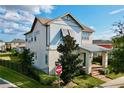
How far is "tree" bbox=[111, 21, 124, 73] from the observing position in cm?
1231

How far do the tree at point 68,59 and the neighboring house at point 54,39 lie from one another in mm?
286

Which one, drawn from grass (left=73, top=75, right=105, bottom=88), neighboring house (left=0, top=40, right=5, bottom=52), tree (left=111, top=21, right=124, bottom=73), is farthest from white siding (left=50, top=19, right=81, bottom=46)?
neighboring house (left=0, top=40, right=5, bottom=52)

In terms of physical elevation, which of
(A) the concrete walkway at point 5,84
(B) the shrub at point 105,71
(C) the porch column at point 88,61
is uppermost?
(C) the porch column at point 88,61

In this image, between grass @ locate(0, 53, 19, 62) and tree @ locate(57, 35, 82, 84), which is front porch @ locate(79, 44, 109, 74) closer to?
tree @ locate(57, 35, 82, 84)

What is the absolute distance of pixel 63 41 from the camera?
1316 cm

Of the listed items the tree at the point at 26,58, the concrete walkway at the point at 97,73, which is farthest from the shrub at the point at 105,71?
the tree at the point at 26,58

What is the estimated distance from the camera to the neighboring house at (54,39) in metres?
13.0

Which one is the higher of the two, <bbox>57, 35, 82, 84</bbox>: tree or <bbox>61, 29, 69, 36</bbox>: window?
<bbox>61, 29, 69, 36</bbox>: window

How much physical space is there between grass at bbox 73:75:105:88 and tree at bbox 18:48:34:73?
8.75ft

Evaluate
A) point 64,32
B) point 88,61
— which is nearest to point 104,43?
point 88,61

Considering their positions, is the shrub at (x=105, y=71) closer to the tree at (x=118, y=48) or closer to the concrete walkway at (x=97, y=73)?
the concrete walkway at (x=97, y=73)

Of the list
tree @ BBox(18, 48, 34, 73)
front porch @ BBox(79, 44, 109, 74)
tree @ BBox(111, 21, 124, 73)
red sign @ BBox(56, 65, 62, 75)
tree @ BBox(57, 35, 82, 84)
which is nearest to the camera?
tree @ BBox(111, 21, 124, 73)

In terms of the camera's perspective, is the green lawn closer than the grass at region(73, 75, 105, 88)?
No
